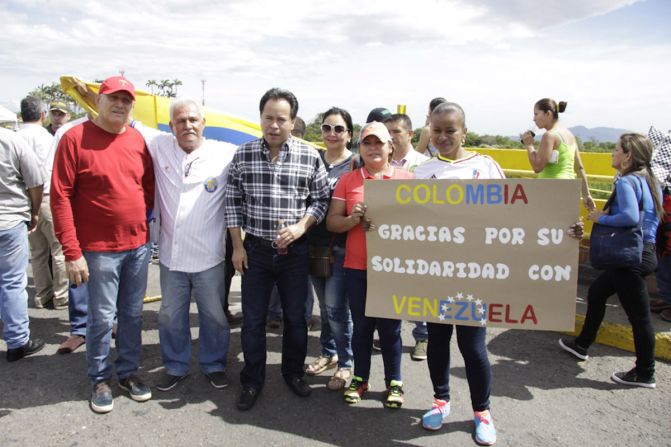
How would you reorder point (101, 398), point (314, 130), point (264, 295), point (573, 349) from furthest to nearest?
point (314, 130)
point (573, 349)
point (264, 295)
point (101, 398)

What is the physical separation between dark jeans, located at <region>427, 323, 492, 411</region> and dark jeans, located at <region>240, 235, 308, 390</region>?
3.09 feet

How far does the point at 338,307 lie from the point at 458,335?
91 cm

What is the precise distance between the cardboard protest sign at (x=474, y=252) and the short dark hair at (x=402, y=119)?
1.23m

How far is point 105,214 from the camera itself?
307 centimetres

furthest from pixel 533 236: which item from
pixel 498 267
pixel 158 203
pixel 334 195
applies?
pixel 158 203

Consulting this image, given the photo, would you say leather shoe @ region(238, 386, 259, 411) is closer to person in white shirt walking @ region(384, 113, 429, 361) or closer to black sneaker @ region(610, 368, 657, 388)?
person in white shirt walking @ region(384, 113, 429, 361)

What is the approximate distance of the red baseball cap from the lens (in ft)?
9.93

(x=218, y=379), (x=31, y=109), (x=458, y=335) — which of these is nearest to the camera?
(x=458, y=335)

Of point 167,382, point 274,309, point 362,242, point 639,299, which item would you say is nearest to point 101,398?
point 167,382

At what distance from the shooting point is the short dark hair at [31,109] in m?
5.22

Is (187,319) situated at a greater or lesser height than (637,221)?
lesser

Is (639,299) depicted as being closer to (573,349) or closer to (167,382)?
(573,349)

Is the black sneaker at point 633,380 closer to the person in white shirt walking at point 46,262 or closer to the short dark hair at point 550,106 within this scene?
the short dark hair at point 550,106

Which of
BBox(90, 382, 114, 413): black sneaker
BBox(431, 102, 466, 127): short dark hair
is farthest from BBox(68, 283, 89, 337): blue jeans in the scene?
BBox(431, 102, 466, 127): short dark hair
